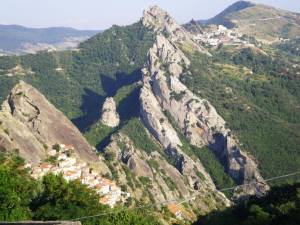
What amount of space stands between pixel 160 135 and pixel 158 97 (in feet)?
74.5

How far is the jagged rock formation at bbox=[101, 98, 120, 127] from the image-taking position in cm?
18900

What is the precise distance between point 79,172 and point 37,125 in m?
20.0

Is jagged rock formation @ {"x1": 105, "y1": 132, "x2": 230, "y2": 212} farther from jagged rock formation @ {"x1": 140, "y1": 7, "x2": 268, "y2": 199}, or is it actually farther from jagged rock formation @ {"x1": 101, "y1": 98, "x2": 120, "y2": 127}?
jagged rock formation @ {"x1": 101, "y1": 98, "x2": 120, "y2": 127}

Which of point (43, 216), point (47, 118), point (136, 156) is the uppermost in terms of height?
point (43, 216)

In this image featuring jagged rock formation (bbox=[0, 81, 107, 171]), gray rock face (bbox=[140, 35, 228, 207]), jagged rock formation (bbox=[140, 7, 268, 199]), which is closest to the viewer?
jagged rock formation (bbox=[0, 81, 107, 171])

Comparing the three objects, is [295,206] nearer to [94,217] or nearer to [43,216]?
[94,217]

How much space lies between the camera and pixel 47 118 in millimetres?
119000

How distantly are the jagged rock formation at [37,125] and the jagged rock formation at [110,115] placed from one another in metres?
64.1

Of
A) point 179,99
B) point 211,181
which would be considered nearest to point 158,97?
point 179,99

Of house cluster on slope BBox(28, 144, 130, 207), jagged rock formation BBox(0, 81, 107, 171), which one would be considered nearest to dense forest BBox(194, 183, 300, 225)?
house cluster on slope BBox(28, 144, 130, 207)

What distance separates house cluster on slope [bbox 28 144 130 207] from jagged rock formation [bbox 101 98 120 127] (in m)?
80.9

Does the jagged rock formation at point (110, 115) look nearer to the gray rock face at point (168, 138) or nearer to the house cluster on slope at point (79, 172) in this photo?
the gray rock face at point (168, 138)

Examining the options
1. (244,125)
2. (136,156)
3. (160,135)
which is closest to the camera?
(136,156)

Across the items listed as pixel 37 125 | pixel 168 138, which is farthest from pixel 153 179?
pixel 168 138
